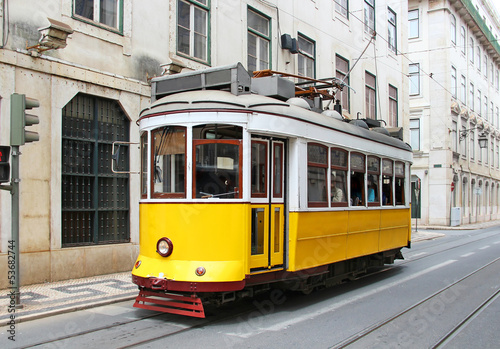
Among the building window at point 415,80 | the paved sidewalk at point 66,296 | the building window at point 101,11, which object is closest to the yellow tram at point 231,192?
the paved sidewalk at point 66,296

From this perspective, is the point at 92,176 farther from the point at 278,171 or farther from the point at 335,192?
the point at 335,192

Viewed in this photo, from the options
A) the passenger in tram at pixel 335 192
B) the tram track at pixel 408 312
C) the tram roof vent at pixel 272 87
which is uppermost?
the tram roof vent at pixel 272 87

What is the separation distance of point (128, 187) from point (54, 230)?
217 cm

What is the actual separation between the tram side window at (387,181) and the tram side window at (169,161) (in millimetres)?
5288

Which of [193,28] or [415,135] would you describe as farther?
[415,135]

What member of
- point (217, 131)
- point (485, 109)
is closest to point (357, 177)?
point (217, 131)

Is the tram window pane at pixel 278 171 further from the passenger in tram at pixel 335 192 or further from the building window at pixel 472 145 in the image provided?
the building window at pixel 472 145

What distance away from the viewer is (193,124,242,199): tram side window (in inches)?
273

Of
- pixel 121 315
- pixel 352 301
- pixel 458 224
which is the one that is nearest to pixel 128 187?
pixel 121 315

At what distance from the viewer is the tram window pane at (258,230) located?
282 inches

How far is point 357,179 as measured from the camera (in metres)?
9.60

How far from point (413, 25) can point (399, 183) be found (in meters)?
30.2

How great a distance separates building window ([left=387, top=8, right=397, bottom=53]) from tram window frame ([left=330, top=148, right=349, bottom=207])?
720 inches

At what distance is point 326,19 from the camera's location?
20.1m
